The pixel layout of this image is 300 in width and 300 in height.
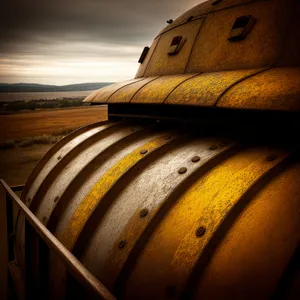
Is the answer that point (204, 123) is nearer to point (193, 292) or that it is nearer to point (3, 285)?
point (193, 292)

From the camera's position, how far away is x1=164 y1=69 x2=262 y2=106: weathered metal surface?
1.93 m

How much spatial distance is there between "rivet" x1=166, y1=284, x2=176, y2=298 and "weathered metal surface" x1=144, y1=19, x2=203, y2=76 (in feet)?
6.94

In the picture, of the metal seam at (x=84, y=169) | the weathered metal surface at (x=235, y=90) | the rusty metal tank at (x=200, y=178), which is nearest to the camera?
the rusty metal tank at (x=200, y=178)

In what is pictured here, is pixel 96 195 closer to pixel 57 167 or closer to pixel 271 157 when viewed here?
pixel 57 167

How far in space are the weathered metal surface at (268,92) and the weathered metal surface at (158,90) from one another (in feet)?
2.13

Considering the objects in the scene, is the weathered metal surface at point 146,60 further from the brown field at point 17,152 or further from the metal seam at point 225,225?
the brown field at point 17,152

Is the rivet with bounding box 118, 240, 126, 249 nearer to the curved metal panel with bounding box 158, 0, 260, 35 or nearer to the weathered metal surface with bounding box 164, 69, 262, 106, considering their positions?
the weathered metal surface with bounding box 164, 69, 262, 106

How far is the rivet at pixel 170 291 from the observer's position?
1.46 m

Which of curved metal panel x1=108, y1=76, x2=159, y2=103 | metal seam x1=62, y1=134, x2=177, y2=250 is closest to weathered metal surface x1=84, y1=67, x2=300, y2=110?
curved metal panel x1=108, y1=76, x2=159, y2=103

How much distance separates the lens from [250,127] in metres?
2.07

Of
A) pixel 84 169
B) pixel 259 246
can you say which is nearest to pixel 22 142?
pixel 84 169

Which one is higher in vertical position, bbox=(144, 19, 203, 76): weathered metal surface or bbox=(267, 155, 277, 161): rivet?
bbox=(144, 19, 203, 76): weathered metal surface

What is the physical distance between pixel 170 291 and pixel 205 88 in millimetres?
1427

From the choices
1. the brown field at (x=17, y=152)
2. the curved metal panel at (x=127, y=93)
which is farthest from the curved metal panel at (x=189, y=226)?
the brown field at (x=17, y=152)
